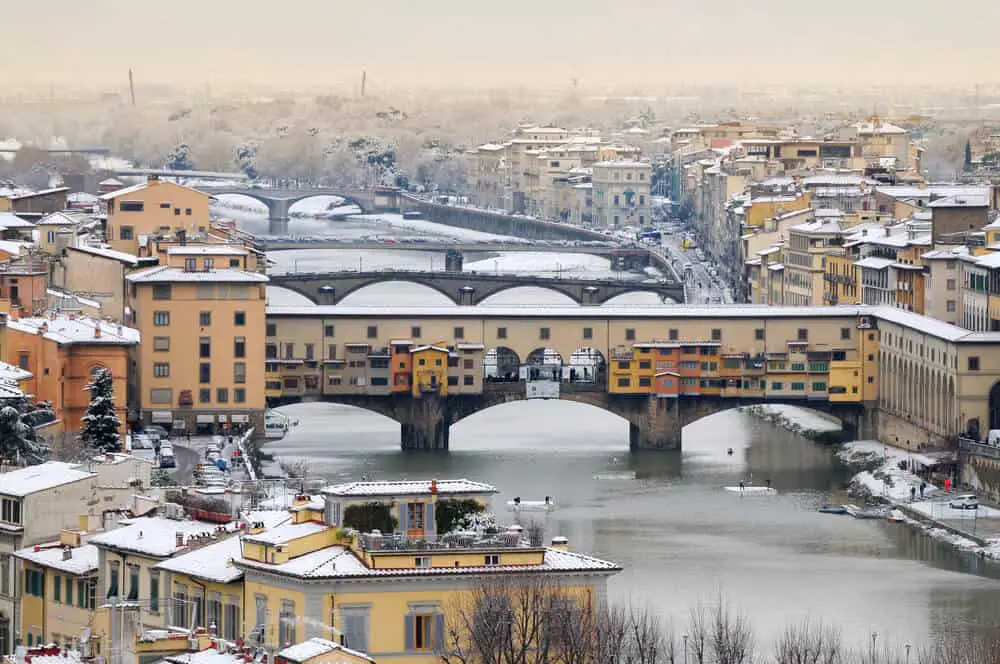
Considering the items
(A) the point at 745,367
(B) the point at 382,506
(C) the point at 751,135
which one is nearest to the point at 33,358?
(A) the point at 745,367

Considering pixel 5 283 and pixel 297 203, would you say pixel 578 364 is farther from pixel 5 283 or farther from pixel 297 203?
pixel 297 203

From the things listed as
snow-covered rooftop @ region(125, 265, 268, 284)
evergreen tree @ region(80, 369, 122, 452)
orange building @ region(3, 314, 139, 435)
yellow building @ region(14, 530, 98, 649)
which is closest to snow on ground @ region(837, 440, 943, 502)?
snow-covered rooftop @ region(125, 265, 268, 284)

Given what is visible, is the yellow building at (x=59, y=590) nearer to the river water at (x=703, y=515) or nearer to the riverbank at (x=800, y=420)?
the river water at (x=703, y=515)

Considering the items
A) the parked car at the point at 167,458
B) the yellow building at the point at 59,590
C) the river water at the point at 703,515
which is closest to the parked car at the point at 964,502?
the river water at the point at 703,515

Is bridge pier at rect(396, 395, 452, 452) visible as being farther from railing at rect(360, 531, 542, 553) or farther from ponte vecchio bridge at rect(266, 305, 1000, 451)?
railing at rect(360, 531, 542, 553)

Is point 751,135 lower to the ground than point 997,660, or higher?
higher

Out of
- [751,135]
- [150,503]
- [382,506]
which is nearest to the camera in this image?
[382,506]

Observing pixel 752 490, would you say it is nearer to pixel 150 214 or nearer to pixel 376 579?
pixel 150 214
